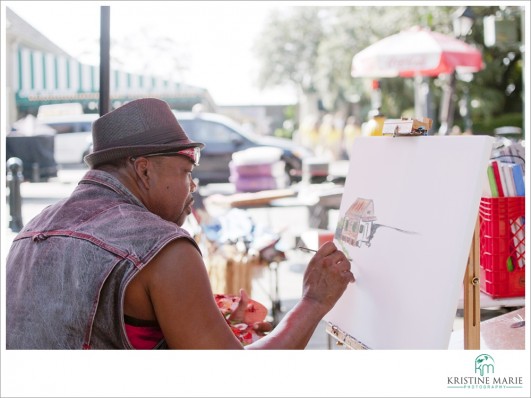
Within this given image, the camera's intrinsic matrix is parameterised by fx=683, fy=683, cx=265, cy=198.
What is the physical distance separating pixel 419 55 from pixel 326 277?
21.4ft

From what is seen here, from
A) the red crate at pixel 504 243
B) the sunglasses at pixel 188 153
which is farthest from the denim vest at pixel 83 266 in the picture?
the red crate at pixel 504 243

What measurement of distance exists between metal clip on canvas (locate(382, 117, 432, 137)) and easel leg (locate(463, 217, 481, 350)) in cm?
38

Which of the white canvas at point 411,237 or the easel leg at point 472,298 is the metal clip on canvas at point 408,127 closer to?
the white canvas at point 411,237

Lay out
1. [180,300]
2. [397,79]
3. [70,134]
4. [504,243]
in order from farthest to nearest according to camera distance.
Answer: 1. [397,79]
2. [70,134]
3. [504,243]
4. [180,300]

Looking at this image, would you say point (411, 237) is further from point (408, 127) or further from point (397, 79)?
point (397, 79)

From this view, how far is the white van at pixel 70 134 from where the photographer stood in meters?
15.7

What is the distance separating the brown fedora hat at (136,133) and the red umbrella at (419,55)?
6.52 meters

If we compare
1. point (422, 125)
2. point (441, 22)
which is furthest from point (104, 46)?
point (441, 22)

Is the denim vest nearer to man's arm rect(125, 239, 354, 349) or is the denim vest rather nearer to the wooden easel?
man's arm rect(125, 239, 354, 349)

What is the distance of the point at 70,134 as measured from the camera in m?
15.8

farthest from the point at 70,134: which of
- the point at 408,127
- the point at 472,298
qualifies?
the point at 472,298

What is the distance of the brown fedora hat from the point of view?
1799mm

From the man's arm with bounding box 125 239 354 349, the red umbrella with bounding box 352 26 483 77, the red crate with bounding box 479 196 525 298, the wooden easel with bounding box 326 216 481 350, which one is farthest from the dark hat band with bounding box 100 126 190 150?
the red umbrella with bounding box 352 26 483 77

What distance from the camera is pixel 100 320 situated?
65.0 inches
